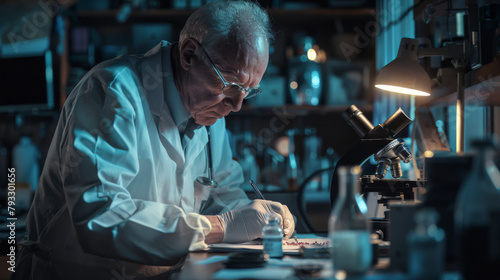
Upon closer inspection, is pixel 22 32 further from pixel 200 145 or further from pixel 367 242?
pixel 367 242

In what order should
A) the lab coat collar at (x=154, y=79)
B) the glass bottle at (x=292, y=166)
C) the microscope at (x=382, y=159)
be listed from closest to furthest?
the microscope at (x=382, y=159)
the lab coat collar at (x=154, y=79)
the glass bottle at (x=292, y=166)

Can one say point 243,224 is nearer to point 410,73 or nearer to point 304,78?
point 410,73

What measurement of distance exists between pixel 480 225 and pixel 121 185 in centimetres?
90

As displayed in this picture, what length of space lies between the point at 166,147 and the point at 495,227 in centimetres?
109

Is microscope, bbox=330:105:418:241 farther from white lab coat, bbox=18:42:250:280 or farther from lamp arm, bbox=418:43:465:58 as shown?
white lab coat, bbox=18:42:250:280

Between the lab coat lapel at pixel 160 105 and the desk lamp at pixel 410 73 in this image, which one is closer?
the desk lamp at pixel 410 73

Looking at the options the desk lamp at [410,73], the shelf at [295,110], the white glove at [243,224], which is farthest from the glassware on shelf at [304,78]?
the white glove at [243,224]

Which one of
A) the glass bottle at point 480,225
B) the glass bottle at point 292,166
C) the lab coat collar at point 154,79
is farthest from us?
the glass bottle at point 292,166

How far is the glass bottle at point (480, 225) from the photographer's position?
2.49 ft

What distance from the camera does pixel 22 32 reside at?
3.42 m

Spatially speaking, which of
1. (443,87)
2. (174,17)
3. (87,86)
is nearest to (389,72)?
(443,87)

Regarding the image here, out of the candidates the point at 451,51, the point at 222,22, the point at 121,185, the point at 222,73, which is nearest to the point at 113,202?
the point at 121,185

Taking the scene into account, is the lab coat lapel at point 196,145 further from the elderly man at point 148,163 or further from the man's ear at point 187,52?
the man's ear at point 187,52

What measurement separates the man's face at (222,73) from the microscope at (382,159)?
0.33m
